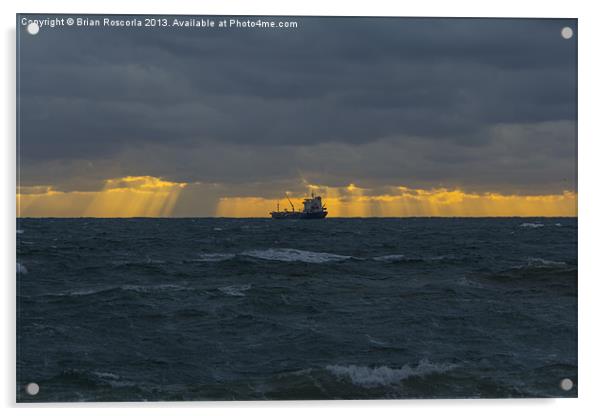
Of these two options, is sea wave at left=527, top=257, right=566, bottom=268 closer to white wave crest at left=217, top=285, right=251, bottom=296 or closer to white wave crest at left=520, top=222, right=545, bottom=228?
white wave crest at left=520, top=222, right=545, bottom=228

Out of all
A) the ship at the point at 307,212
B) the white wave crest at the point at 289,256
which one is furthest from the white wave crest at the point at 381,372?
the white wave crest at the point at 289,256

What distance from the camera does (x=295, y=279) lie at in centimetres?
913

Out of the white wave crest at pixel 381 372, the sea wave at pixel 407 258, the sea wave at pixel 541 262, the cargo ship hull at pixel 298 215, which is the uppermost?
the cargo ship hull at pixel 298 215

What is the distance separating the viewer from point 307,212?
9305 mm

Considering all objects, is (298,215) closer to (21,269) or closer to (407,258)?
(407,258)

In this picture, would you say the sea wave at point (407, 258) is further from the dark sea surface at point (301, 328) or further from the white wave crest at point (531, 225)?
the white wave crest at point (531, 225)

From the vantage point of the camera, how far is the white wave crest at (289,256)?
31.1 feet

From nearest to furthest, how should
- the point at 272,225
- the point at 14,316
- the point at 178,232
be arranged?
the point at 14,316 < the point at 272,225 < the point at 178,232

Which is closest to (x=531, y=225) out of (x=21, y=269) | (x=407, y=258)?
(x=407, y=258)

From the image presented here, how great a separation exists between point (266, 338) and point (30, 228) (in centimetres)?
331

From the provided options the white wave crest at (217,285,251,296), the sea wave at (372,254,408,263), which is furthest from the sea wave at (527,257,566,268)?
the white wave crest at (217,285,251,296)

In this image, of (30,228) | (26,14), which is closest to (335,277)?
(30,228)

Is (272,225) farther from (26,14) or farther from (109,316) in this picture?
(26,14)

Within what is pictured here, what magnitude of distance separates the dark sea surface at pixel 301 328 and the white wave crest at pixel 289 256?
1.38 ft
